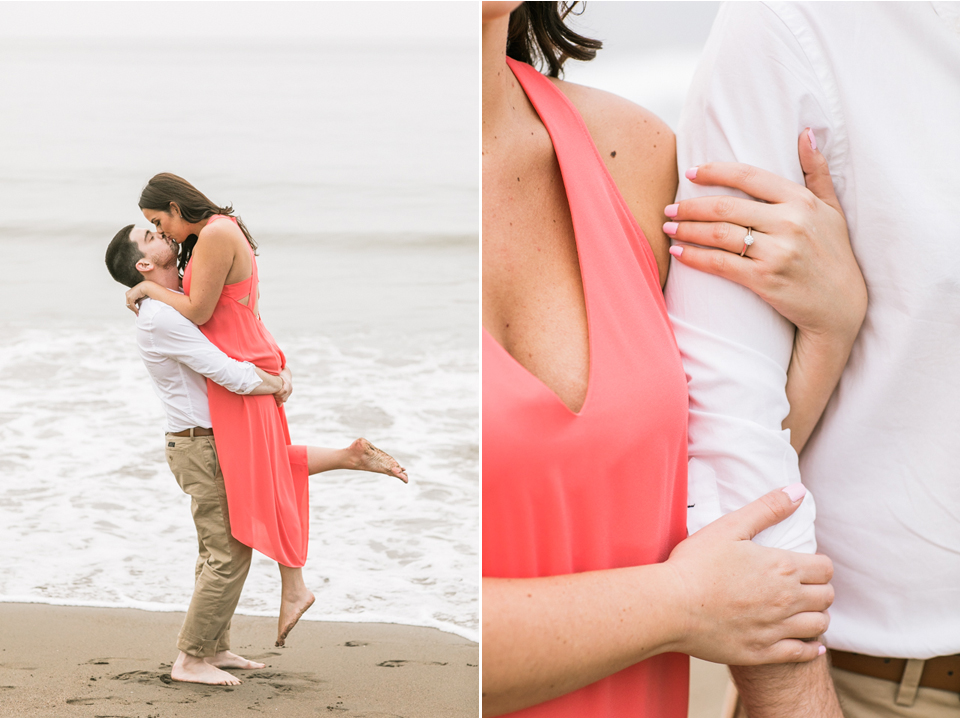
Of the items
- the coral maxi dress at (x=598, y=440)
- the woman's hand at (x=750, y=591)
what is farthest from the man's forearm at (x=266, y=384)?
the woman's hand at (x=750, y=591)

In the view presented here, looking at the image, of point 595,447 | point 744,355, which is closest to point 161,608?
point 595,447

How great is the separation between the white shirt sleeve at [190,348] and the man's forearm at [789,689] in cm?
74

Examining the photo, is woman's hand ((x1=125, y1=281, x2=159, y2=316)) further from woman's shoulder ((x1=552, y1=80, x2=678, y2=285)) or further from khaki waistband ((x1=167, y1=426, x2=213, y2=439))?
woman's shoulder ((x1=552, y1=80, x2=678, y2=285))

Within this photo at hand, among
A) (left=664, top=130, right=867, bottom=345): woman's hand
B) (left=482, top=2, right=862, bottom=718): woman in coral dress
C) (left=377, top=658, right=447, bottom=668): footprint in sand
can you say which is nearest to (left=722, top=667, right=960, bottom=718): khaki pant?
(left=482, top=2, right=862, bottom=718): woman in coral dress

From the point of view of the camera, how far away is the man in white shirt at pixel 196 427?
1.02 metres

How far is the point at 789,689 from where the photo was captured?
71cm

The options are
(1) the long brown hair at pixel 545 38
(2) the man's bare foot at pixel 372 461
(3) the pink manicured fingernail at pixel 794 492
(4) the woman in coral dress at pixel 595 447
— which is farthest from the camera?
(2) the man's bare foot at pixel 372 461

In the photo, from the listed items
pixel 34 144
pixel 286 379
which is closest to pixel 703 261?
pixel 286 379

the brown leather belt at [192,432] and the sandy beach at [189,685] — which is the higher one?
the brown leather belt at [192,432]

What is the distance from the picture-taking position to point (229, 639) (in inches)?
42.9

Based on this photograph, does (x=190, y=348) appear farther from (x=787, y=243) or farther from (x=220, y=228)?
(x=787, y=243)

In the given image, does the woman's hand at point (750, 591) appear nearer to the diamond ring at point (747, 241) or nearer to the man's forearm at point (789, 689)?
the man's forearm at point (789, 689)

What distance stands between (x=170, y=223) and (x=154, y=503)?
1.38 feet

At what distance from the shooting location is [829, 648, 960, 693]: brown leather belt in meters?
0.78
